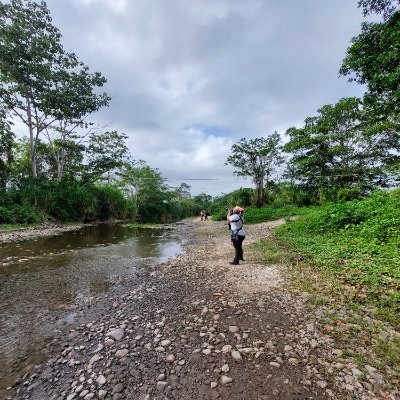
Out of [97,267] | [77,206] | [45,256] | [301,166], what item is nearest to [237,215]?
[97,267]

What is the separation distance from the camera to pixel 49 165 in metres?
30.4

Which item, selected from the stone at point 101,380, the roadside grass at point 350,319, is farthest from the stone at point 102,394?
the roadside grass at point 350,319

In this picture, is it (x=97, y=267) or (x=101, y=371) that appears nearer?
(x=101, y=371)

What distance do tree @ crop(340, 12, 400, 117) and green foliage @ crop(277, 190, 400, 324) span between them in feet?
14.9

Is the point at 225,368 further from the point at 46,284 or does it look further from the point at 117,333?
the point at 46,284

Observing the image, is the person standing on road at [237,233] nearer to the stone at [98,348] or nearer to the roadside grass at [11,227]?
the stone at [98,348]

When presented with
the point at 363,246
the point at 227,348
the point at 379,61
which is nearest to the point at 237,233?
the point at 363,246

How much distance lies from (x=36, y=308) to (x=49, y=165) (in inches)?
1215

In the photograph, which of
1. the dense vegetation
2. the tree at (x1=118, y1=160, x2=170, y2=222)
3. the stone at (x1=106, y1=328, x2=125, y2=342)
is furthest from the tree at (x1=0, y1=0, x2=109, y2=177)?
the stone at (x1=106, y1=328, x2=125, y2=342)

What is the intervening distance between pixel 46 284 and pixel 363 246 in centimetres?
955

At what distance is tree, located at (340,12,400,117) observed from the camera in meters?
9.02

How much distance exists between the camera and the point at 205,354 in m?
3.21

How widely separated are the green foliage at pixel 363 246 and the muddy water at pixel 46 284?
576 centimetres

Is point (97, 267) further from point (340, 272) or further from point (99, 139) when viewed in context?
point (99, 139)
